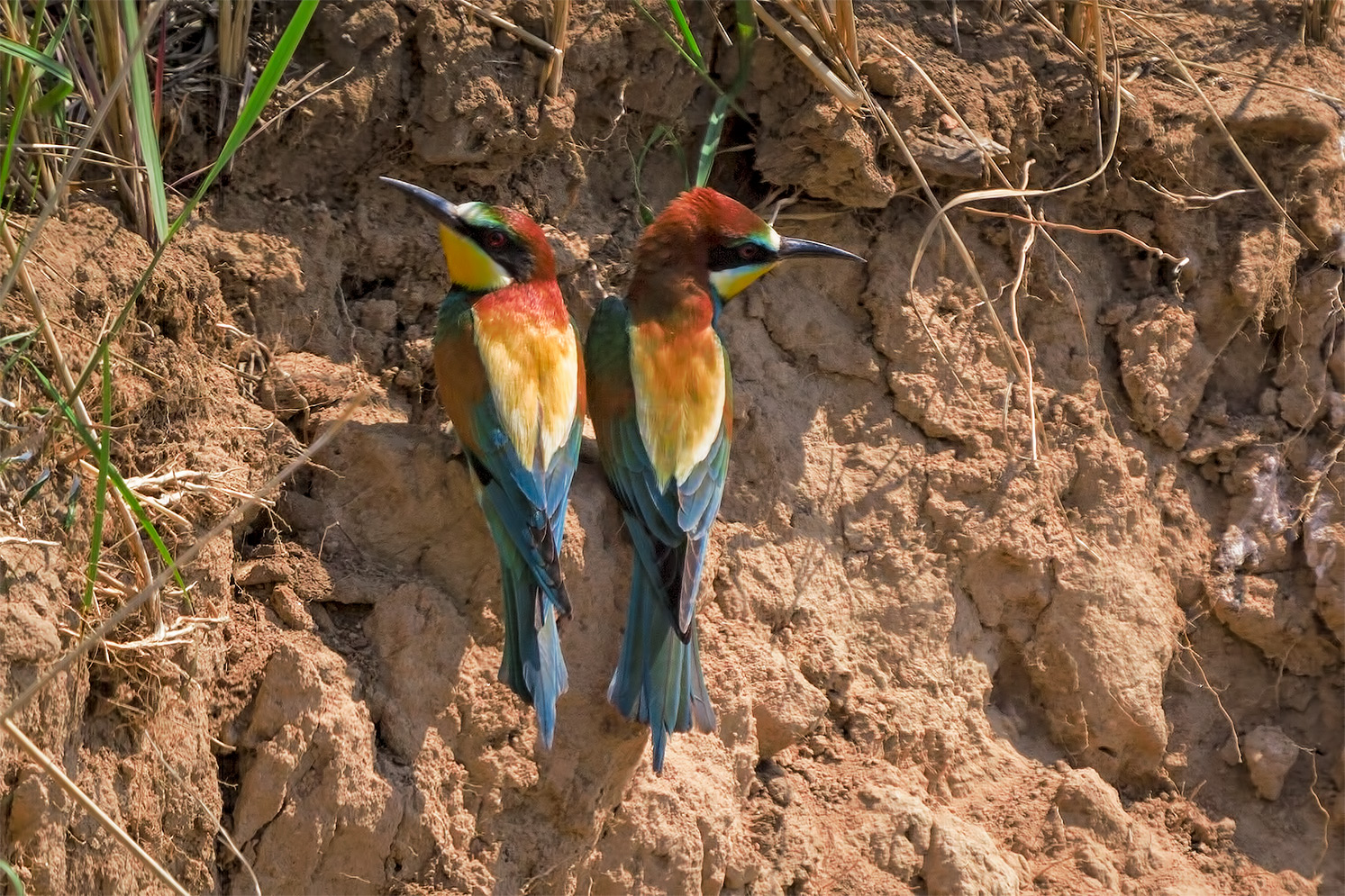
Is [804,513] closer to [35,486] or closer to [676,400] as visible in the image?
[676,400]

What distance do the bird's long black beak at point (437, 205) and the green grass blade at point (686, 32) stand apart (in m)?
0.52

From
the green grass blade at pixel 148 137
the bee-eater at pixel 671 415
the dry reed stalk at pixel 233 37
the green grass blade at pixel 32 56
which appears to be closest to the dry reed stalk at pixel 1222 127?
the bee-eater at pixel 671 415

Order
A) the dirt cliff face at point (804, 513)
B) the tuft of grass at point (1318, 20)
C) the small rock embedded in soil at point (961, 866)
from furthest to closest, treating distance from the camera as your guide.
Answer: the tuft of grass at point (1318, 20)
the small rock embedded in soil at point (961, 866)
the dirt cliff face at point (804, 513)

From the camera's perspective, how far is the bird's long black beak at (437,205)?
2.53m

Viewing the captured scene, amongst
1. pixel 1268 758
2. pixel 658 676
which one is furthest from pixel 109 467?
pixel 1268 758

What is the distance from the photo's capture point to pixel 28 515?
1.92 m

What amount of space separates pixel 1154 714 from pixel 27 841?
2.31 metres

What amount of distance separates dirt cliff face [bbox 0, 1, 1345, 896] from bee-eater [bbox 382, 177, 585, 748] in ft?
0.44

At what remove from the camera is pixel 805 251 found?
2.84 m

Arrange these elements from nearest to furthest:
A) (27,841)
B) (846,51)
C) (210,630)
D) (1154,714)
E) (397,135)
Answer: (27,841)
(210,630)
(397,135)
(846,51)
(1154,714)

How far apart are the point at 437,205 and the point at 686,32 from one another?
0.56m

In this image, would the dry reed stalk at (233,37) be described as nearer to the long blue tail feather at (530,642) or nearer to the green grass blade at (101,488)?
the green grass blade at (101,488)

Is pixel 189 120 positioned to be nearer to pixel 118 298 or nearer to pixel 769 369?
pixel 118 298

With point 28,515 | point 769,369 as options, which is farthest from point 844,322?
point 28,515
